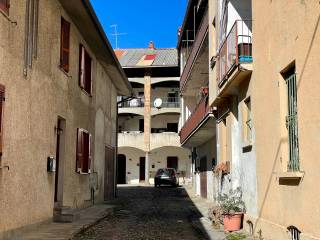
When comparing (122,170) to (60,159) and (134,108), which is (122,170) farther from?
(60,159)

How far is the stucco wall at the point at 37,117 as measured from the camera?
30.5 ft

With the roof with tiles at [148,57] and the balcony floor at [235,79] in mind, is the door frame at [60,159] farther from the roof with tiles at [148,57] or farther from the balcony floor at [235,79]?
the roof with tiles at [148,57]

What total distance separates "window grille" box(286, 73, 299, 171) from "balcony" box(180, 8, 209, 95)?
9792 millimetres

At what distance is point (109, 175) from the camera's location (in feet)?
75.8

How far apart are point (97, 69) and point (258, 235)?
35.3 feet

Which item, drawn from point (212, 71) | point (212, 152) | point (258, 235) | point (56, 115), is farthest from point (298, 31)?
point (212, 152)

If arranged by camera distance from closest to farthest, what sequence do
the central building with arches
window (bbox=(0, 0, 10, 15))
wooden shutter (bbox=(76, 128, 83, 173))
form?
window (bbox=(0, 0, 10, 15)) < wooden shutter (bbox=(76, 128, 83, 173)) < the central building with arches

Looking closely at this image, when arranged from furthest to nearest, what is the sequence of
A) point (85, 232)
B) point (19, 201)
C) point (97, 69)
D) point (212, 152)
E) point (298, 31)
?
point (212, 152) < point (97, 69) < point (85, 232) < point (19, 201) < point (298, 31)

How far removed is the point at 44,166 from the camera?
1175 cm

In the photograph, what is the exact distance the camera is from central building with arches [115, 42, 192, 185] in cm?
4700

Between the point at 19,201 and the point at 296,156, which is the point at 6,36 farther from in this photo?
the point at 296,156

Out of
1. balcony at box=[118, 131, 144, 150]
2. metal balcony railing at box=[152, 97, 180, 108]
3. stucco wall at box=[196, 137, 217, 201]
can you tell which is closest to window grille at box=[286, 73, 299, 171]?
stucco wall at box=[196, 137, 217, 201]

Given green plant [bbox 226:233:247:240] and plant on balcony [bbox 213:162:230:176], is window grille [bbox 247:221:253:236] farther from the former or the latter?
plant on balcony [bbox 213:162:230:176]

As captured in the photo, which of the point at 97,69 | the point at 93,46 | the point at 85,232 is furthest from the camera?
the point at 97,69
